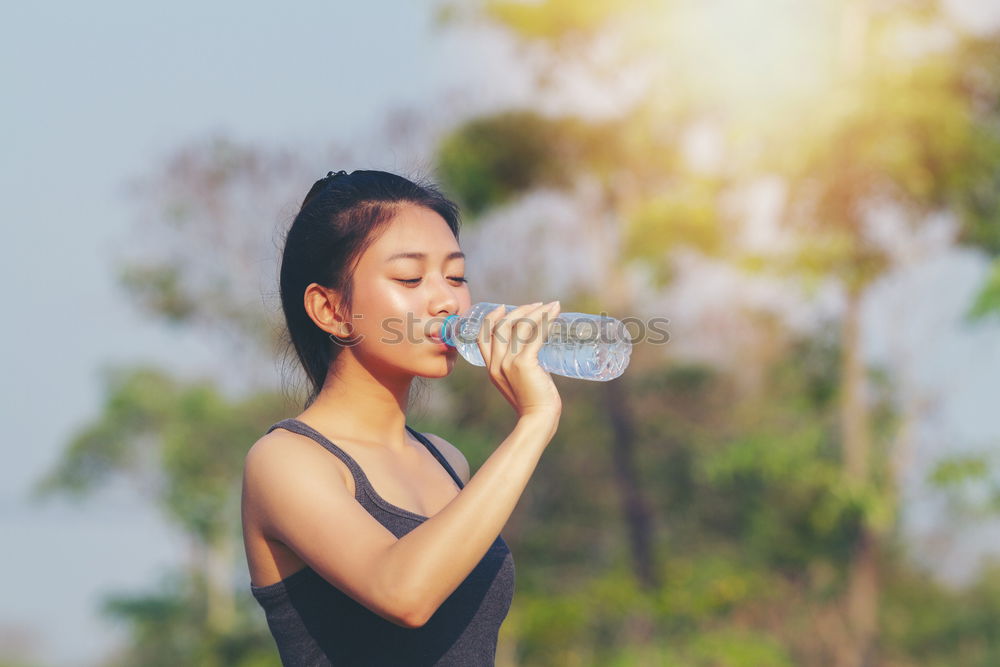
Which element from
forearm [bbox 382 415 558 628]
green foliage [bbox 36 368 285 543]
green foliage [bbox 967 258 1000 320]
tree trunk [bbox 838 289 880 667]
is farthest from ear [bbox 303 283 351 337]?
green foliage [bbox 36 368 285 543]

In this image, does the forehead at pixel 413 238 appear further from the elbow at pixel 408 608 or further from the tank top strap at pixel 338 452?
the elbow at pixel 408 608

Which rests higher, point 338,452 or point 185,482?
point 185,482

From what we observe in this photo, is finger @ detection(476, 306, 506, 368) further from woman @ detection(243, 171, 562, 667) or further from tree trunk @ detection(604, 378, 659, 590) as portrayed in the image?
tree trunk @ detection(604, 378, 659, 590)

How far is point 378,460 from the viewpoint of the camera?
4.81 feet

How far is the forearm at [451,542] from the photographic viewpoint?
115cm

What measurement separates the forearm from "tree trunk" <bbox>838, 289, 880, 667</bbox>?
682 cm

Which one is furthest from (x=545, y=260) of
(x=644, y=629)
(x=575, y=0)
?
(x=644, y=629)

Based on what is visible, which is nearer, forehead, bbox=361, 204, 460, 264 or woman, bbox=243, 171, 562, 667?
woman, bbox=243, 171, 562, 667

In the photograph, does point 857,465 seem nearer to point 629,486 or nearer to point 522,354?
point 629,486

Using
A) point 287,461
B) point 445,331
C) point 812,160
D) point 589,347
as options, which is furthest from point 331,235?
point 812,160

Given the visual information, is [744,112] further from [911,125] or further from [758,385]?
[758,385]

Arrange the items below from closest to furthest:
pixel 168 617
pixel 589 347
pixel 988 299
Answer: pixel 589 347 → pixel 988 299 → pixel 168 617

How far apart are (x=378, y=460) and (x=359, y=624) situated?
21 centimetres

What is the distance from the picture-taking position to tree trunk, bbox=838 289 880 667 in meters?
7.61
